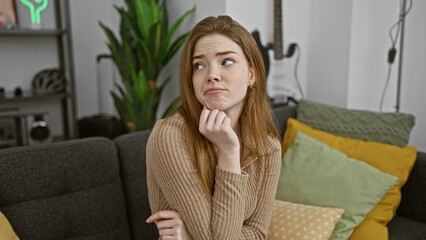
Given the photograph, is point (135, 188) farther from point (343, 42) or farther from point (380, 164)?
point (343, 42)

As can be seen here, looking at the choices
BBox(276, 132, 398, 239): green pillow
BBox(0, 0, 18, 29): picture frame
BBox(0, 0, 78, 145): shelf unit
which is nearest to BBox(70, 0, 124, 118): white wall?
BBox(0, 0, 78, 145): shelf unit

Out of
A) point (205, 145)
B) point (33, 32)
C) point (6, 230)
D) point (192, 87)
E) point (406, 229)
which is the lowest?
point (406, 229)

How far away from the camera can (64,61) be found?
3.11 m

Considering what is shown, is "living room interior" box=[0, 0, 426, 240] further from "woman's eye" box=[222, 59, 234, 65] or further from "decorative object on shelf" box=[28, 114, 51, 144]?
"woman's eye" box=[222, 59, 234, 65]

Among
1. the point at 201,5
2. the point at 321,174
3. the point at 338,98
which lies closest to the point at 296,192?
the point at 321,174

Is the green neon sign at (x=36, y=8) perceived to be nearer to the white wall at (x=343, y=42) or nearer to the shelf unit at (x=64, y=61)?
the shelf unit at (x=64, y=61)

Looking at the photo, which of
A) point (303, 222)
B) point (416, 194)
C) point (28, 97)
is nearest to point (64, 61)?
point (28, 97)

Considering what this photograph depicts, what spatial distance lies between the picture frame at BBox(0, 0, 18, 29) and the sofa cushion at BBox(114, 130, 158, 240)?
1843mm

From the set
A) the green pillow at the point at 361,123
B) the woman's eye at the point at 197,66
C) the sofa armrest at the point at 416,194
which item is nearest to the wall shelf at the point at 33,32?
the green pillow at the point at 361,123

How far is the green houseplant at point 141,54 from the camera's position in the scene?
236 centimetres

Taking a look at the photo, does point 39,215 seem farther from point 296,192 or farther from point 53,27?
point 53,27

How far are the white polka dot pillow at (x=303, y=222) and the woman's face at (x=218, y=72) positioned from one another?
568 millimetres

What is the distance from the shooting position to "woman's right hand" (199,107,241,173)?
90 cm

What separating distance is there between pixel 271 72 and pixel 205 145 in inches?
60.9
